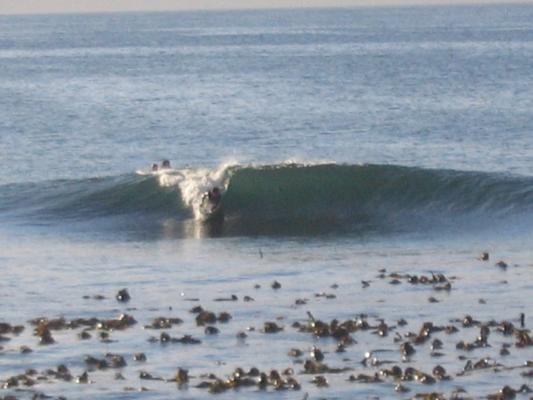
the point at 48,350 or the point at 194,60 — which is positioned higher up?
the point at 194,60

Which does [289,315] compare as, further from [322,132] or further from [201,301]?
[322,132]

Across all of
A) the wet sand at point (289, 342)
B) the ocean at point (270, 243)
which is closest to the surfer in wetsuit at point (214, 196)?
the ocean at point (270, 243)

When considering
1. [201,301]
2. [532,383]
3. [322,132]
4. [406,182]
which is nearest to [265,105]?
[322,132]

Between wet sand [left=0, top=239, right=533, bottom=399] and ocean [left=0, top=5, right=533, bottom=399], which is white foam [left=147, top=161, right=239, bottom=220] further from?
wet sand [left=0, top=239, right=533, bottom=399]

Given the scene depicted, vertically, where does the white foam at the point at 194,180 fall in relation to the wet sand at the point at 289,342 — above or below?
above

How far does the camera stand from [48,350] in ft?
71.6

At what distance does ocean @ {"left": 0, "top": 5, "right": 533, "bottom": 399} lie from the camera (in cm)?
2072

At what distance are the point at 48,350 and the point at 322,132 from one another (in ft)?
125

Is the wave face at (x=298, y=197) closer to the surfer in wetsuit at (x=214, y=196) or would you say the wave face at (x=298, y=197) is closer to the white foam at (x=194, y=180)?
the white foam at (x=194, y=180)

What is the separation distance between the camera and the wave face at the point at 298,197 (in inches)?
1460

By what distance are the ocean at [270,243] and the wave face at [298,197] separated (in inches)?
2.9

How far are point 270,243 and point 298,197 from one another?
6.67 metres

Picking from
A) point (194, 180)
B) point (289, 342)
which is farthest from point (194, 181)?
point (289, 342)

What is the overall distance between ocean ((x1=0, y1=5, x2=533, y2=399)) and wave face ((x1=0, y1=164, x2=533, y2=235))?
0.07 meters
